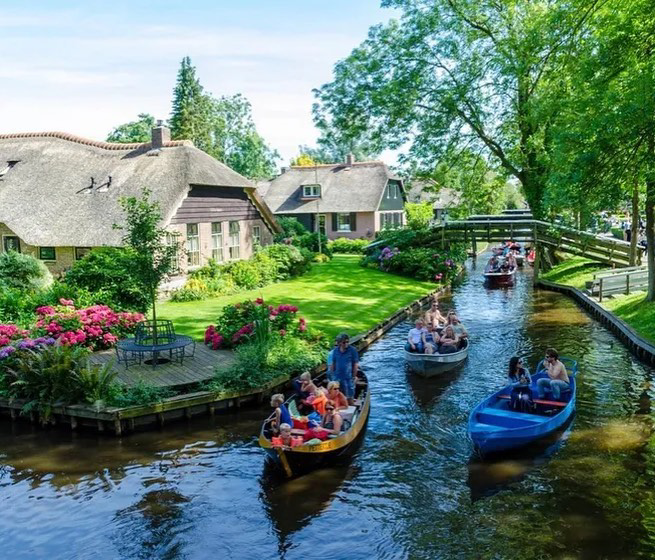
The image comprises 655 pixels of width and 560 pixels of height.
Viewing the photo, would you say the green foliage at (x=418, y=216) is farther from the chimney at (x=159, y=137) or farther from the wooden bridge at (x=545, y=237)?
the chimney at (x=159, y=137)

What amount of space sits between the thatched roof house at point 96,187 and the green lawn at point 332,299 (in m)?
4.68

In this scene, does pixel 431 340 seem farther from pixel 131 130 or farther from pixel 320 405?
pixel 131 130

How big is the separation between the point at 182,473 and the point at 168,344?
5.05 m

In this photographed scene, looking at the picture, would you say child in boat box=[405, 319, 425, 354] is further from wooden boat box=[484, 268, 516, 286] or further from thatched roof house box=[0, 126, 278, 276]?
wooden boat box=[484, 268, 516, 286]

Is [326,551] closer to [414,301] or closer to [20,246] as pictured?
[414,301]

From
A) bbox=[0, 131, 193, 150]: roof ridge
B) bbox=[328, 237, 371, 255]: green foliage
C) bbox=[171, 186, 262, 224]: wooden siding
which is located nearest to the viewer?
bbox=[171, 186, 262, 224]: wooden siding

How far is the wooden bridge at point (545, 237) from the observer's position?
34.7 metres

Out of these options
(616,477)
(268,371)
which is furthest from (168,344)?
(616,477)

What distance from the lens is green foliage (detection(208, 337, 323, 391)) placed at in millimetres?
16531

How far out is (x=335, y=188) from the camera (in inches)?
2219

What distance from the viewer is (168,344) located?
17.3 meters

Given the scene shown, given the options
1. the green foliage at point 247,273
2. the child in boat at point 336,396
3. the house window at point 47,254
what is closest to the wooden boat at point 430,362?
the child in boat at point 336,396

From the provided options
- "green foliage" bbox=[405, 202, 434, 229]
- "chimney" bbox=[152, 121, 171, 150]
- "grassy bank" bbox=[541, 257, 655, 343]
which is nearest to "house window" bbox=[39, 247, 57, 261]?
"chimney" bbox=[152, 121, 171, 150]

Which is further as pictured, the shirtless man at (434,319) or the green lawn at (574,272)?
the green lawn at (574,272)
